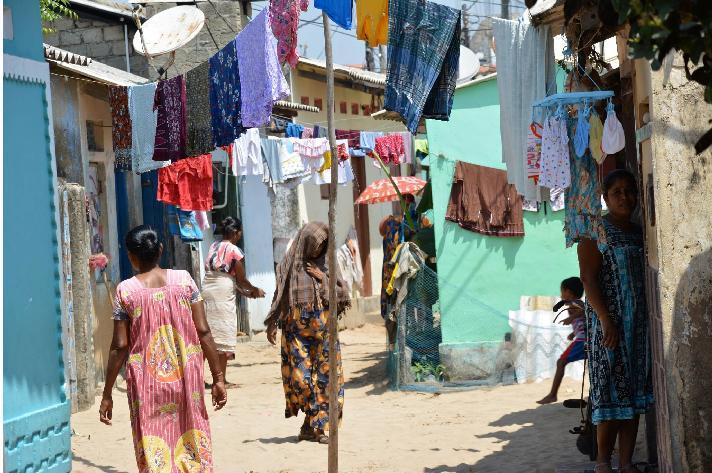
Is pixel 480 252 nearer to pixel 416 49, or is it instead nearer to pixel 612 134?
pixel 416 49

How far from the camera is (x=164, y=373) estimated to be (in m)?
5.95

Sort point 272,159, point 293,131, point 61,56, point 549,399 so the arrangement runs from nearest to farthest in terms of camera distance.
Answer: point 549,399 < point 61,56 < point 272,159 < point 293,131

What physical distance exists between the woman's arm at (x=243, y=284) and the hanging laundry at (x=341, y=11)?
14.0 ft

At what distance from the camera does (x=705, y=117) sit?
5.16 m

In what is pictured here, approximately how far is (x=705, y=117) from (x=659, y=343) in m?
1.13

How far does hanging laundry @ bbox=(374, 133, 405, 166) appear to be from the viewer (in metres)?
17.0

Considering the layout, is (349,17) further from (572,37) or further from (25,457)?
(25,457)

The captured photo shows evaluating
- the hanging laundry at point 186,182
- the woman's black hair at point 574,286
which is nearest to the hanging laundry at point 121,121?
the hanging laundry at point 186,182

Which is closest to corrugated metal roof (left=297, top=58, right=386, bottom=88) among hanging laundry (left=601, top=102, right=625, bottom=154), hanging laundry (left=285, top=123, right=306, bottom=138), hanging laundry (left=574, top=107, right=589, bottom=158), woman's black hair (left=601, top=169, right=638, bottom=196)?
hanging laundry (left=285, top=123, right=306, bottom=138)

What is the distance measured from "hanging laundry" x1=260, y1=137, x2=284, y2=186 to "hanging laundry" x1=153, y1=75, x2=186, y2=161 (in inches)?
114

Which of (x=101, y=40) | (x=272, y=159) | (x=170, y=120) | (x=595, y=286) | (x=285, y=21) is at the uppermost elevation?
(x=101, y=40)

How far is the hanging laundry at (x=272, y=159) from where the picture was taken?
13.6 m

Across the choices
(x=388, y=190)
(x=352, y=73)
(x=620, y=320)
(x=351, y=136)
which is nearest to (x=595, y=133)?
(x=620, y=320)

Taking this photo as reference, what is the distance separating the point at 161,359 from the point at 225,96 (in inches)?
155
